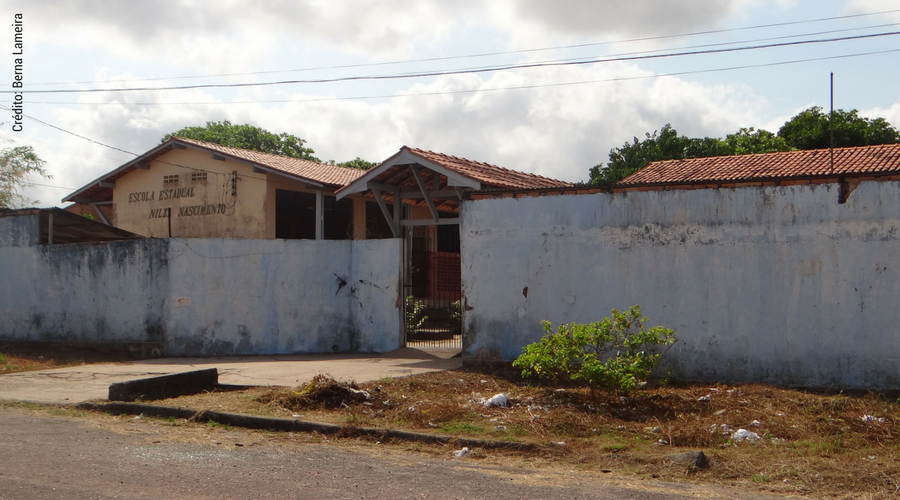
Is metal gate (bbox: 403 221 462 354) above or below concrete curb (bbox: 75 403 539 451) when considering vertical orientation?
above

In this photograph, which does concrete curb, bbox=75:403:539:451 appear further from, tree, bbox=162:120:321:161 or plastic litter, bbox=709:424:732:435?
tree, bbox=162:120:321:161

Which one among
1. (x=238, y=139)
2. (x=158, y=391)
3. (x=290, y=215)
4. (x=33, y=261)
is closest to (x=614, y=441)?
(x=158, y=391)

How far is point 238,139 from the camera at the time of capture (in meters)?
44.6

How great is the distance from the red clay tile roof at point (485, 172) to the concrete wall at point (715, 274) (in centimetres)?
273

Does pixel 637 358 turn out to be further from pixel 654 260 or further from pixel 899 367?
pixel 899 367

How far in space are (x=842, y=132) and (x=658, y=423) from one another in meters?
27.8

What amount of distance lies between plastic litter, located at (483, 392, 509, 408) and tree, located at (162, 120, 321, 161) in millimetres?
38678

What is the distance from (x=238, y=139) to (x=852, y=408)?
41.4m

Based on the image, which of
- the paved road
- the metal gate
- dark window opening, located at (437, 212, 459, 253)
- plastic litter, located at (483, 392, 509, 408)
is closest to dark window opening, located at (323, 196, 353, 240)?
the metal gate

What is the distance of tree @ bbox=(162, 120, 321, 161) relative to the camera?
44503 mm

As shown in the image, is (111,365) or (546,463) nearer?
(546,463)

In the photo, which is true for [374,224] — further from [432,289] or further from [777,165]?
[777,165]

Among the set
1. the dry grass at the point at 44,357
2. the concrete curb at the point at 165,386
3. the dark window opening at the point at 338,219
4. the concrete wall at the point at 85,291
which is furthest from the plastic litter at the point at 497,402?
the dark window opening at the point at 338,219

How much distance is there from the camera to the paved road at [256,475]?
4848 mm
